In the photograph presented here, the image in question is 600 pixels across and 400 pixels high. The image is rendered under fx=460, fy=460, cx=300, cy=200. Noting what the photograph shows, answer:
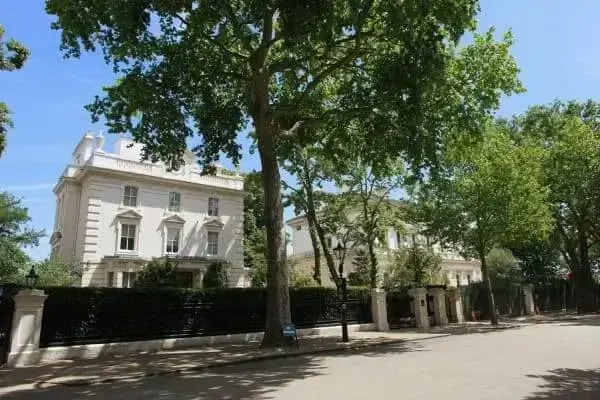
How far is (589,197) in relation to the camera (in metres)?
34.7

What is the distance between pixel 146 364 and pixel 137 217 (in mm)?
18725

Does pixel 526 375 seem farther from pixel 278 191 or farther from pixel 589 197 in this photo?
pixel 589 197

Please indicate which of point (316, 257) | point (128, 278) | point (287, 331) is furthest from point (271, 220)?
point (128, 278)

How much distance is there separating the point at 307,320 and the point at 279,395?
13.2m

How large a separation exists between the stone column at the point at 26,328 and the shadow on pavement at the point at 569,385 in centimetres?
1251

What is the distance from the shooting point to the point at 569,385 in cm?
832

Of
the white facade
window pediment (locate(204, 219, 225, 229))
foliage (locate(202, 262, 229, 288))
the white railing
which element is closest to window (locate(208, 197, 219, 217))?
window pediment (locate(204, 219, 225, 229))

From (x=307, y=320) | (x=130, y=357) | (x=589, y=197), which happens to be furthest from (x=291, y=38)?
(x=589, y=197)

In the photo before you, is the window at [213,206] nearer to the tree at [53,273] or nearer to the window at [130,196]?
the window at [130,196]

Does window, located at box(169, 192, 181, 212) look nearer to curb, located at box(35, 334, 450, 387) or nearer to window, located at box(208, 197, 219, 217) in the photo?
window, located at box(208, 197, 219, 217)

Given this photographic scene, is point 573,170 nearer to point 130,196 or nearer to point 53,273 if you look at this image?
point 130,196

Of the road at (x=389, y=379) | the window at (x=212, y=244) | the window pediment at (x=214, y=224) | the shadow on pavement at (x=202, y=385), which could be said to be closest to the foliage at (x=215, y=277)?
the window at (x=212, y=244)

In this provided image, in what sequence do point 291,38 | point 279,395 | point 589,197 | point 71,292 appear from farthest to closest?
point 589,197
point 71,292
point 291,38
point 279,395

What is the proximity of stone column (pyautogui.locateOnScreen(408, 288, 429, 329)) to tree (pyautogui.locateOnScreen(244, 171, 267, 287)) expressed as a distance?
1346 cm
